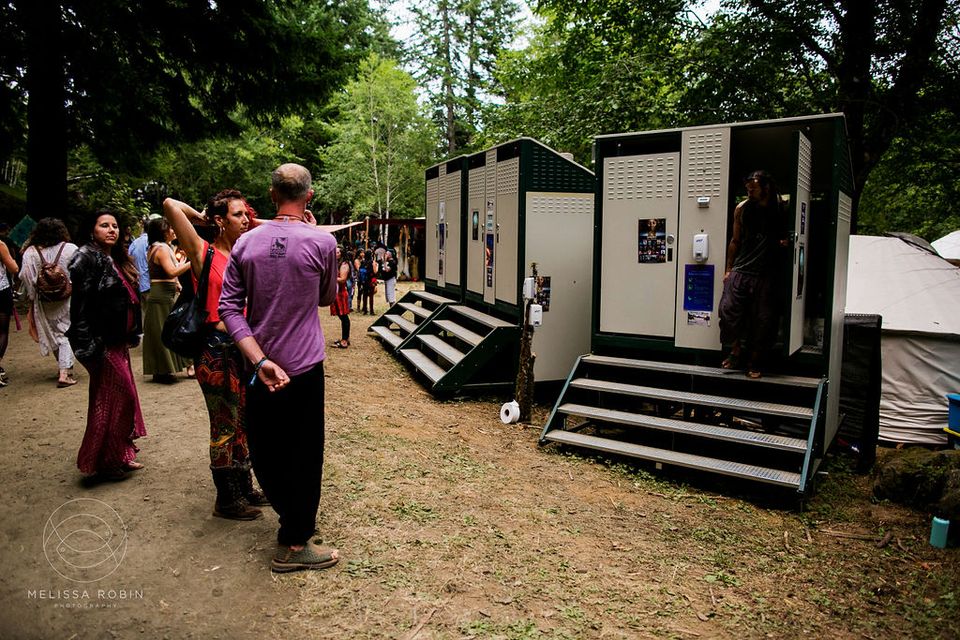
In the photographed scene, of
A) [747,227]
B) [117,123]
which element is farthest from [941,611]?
[117,123]

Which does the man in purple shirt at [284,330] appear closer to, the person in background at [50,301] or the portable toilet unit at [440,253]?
the person in background at [50,301]

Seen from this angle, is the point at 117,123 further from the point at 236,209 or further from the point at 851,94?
the point at 851,94

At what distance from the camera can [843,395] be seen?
6828mm

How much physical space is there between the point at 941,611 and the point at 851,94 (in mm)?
9647

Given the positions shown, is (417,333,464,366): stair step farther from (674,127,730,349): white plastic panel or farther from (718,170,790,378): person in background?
(718,170,790,378): person in background

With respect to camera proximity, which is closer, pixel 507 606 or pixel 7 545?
pixel 507 606

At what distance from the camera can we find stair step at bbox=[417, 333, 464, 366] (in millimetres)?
8482

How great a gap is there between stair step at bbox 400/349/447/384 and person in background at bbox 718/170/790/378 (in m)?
3.69

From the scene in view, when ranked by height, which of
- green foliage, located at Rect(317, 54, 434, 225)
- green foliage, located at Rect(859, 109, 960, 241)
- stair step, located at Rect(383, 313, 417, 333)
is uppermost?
green foliage, located at Rect(317, 54, 434, 225)

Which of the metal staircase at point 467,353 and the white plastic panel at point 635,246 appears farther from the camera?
the metal staircase at point 467,353

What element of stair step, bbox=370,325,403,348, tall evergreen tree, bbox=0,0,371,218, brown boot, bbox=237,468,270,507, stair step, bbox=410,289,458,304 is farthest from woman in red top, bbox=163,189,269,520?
tall evergreen tree, bbox=0,0,371,218

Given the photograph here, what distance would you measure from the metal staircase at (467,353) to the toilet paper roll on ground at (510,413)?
86 cm

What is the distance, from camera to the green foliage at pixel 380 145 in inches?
1282

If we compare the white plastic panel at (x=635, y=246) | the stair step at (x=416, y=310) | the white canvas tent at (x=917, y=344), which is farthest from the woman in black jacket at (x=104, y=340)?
the white canvas tent at (x=917, y=344)
